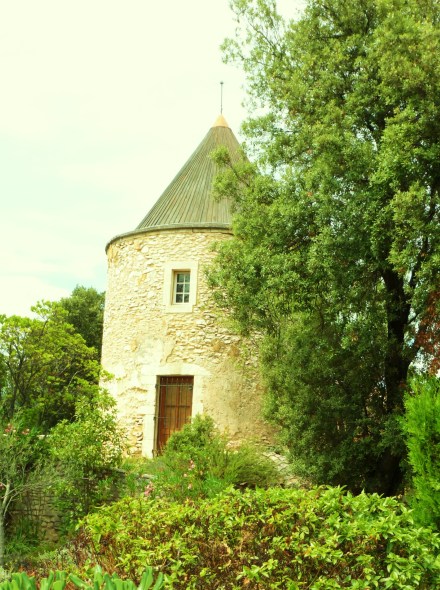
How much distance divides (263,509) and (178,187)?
1369 cm

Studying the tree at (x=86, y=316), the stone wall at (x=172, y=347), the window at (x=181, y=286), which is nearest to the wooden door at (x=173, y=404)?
the stone wall at (x=172, y=347)

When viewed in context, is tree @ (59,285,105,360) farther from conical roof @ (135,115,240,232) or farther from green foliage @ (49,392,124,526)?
green foliage @ (49,392,124,526)

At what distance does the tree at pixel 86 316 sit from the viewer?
27.4 m

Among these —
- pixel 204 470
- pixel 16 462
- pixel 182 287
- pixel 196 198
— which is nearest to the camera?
pixel 204 470

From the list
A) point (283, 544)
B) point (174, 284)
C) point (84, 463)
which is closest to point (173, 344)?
point (174, 284)

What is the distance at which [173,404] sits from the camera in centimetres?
1590

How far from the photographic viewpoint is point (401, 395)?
1147cm

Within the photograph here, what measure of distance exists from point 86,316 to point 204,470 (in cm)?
1730

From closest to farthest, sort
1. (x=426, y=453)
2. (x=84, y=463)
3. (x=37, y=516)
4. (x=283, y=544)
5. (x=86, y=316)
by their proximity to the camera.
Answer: (x=283, y=544)
(x=426, y=453)
(x=84, y=463)
(x=37, y=516)
(x=86, y=316)

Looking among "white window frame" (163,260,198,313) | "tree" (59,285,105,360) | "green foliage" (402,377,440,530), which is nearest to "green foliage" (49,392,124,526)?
"white window frame" (163,260,198,313)

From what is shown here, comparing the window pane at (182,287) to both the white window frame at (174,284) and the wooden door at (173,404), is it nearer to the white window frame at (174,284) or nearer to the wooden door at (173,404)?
the white window frame at (174,284)

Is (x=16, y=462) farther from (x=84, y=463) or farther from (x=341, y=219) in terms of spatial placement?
Answer: (x=341, y=219)

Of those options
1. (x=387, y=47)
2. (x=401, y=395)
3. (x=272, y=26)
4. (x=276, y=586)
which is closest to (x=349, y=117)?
(x=387, y=47)

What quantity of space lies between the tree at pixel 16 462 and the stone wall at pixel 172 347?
349cm
